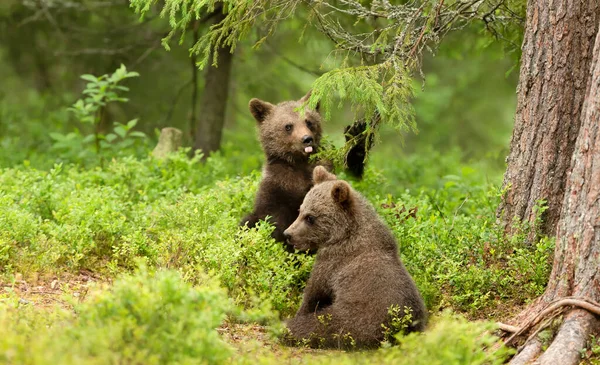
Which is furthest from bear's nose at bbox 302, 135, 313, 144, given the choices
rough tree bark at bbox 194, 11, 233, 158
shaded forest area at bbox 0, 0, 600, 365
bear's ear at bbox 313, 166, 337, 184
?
rough tree bark at bbox 194, 11, 233, 158

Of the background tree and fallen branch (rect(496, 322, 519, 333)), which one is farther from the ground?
the background tree

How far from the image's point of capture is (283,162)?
30.1 ft

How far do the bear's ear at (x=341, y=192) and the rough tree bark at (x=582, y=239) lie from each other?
1.92 meters

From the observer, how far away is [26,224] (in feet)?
26.0

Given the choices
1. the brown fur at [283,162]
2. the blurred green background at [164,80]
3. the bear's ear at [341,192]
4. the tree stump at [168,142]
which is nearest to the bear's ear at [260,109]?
the brown fur at [283,162]

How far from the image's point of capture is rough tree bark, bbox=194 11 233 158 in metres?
13.9

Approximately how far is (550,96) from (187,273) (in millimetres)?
3676

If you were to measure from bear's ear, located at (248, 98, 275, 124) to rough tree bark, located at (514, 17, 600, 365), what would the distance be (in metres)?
4.24

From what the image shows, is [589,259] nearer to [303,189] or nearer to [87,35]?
[303,189]

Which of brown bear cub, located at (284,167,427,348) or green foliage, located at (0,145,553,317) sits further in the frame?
green foliage, located at (0,145,553,317)

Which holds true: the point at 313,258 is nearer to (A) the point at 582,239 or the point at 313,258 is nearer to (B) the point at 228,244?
(B) the point at 228,244

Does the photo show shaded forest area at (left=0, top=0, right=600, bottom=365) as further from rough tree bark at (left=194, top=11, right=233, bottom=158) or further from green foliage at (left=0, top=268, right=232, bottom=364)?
rough tree bark at (left=194, top=11, right=233, bottom=158)

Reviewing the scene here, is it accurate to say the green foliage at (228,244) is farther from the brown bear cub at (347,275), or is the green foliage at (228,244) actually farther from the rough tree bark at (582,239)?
the rough tree bark at (582,239)

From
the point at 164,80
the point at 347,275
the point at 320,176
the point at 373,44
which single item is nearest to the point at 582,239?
the point at 347,275
